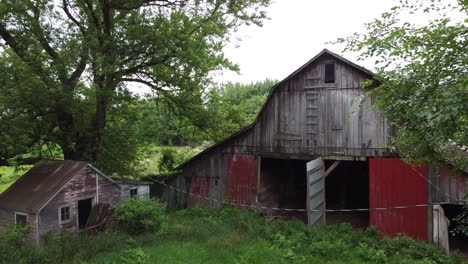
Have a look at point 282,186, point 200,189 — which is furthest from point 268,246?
point 282,186

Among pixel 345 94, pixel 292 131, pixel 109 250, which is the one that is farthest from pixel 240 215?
pixel 345 94

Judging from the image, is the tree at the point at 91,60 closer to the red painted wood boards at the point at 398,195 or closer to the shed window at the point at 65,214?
the shed window at the point at 65,214

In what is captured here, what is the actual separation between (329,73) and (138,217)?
9.30m

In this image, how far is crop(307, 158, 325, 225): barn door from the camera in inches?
486

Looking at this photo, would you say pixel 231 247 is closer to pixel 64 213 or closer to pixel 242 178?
pixel 242 178

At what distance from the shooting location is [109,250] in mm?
9914

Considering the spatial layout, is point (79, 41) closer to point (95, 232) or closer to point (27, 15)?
point (27, 15)

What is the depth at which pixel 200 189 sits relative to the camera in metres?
16.7

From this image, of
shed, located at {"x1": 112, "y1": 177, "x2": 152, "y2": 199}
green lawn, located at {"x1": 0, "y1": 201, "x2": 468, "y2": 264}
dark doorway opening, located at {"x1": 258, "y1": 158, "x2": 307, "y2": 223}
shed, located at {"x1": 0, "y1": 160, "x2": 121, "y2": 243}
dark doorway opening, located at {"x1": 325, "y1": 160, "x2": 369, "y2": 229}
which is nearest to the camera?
green lawn, located at {"x1": 0, "y1": 201, "x2": 468, "y2": 264}

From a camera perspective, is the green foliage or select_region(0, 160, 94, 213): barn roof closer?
the green foliage

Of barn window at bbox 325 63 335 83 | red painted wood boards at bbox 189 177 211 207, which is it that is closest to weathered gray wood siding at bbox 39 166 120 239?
red painted wood boards at bbox 189 177 211 207

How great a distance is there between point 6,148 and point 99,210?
13.2 feet

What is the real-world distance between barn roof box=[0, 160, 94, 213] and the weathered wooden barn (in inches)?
235

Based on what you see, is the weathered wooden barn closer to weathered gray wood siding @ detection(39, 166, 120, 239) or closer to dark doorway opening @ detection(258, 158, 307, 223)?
dark doorway opening @ detection(258, 158, 307, 223)
